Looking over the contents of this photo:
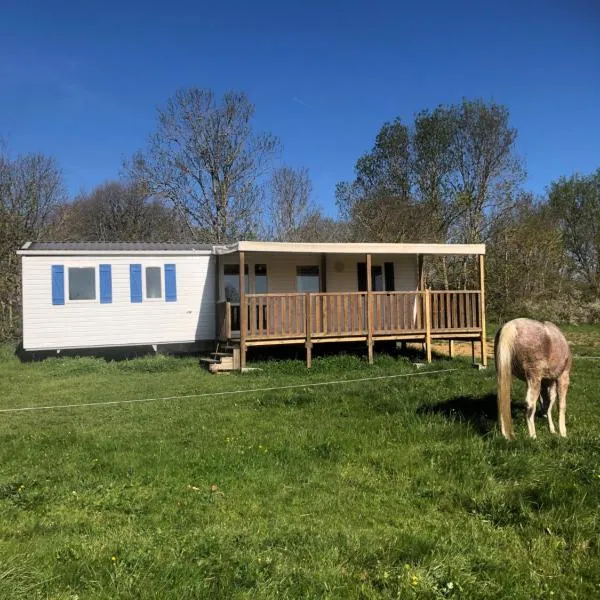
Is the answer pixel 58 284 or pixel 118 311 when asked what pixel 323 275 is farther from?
pixel 58 284

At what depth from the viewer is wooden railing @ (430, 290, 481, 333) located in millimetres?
13695

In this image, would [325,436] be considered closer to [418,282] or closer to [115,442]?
[115,442]

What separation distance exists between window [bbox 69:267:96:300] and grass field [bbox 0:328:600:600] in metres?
6.46

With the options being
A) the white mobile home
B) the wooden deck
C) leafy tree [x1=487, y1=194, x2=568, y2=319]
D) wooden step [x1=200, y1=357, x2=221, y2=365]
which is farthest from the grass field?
leafy tree [x1=487, y1=194, x2=568, y2=319]

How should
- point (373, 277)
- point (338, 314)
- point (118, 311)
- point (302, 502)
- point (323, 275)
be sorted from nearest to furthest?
1. point (302, 502)
2. point (338, 314)
3. point (118, 311)
4. point (323, 275)
5. point (373, 277)

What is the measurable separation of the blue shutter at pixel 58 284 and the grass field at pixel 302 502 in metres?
6.31

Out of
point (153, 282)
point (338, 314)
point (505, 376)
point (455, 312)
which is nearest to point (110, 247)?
point (153, 282)

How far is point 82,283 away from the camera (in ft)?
45.3

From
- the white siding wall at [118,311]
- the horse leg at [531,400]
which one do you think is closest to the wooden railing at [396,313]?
the white siding wall at [118,311]

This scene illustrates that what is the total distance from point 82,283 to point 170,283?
7.35 feet

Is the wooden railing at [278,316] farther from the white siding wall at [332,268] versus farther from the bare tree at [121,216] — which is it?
the bare tree at [121,216]

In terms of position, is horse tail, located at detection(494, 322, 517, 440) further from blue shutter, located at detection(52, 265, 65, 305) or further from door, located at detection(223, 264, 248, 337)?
blue shutter, located at detection(52, 265, 65, 305)

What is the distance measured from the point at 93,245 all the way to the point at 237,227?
14.8m

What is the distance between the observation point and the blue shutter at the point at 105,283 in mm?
13859
